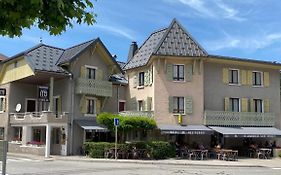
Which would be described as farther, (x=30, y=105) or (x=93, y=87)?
(x=30, y=105)

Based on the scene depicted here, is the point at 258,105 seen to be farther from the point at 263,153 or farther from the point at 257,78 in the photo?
the point at 263,153

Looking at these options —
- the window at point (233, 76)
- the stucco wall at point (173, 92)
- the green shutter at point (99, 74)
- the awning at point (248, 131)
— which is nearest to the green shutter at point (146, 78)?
the stucco wall at point (173, 92)

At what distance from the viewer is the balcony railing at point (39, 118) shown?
3344cm

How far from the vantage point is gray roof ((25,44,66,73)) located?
34469 millimetres

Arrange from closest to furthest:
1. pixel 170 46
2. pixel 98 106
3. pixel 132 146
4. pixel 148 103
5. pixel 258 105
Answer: pixel 132 146
pixel 170 46
pixel 148 103
pixel 98 106
pixel 258 105

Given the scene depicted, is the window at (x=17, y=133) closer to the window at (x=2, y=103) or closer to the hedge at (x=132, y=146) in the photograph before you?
the window at (x=2, y=103)

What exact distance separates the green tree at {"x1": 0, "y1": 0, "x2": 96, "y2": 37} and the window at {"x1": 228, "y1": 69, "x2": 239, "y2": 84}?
32.4 m

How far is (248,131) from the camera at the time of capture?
117ft

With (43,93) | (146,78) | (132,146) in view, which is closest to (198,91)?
(146,78)

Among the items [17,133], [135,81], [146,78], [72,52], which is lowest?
[17,133]

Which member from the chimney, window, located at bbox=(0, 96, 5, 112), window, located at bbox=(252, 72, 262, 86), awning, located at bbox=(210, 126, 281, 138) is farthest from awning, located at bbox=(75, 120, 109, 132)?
window, located at bbox=(252, 72, 262, 86)

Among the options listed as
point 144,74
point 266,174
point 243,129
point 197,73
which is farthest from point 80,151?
point 266,174

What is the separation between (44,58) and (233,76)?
17386 mm

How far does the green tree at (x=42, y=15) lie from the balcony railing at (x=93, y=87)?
92.0 ft
